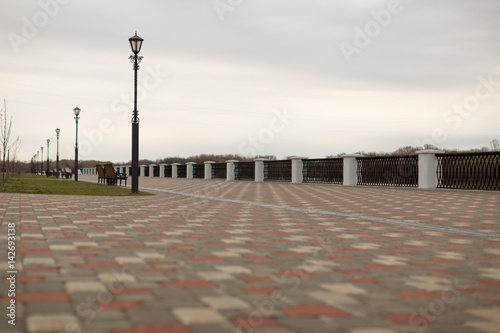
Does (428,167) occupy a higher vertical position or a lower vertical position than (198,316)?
higher

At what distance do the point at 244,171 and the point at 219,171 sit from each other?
175 inches

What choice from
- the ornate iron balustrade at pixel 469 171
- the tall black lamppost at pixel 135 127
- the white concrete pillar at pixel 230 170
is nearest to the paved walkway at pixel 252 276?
the tall black lamppost at pixel 135 127

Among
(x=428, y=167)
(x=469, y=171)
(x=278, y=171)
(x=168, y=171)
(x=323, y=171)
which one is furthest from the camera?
(x=168, y=171)

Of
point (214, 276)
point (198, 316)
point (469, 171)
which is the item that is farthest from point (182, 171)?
point (198, 316)

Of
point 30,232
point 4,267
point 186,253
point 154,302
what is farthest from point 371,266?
point 30,232

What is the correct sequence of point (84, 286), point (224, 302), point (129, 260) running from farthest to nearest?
point (129, 260), point (84, 286), point (224, 302)

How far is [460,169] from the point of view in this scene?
19328 mm

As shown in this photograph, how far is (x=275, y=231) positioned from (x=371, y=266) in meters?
2.61

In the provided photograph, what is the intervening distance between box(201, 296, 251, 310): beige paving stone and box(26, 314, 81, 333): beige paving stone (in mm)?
871

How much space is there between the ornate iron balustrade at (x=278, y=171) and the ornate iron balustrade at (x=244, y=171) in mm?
1694

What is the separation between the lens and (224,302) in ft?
11.5

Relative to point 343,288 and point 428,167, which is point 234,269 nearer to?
point 343,288

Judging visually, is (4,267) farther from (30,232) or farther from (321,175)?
(321,175)

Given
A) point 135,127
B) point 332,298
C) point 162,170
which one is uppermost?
point 135,127
